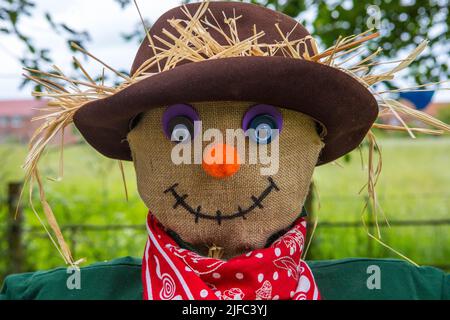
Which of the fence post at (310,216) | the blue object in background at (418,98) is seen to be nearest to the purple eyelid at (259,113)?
the blue object in background at (418,98)

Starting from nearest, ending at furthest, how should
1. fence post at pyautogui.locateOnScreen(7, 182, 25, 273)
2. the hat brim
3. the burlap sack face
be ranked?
the hat brim
the burlap sack face
fence post at pyautogui.locateOnScreen(7, 182, 25, 273)

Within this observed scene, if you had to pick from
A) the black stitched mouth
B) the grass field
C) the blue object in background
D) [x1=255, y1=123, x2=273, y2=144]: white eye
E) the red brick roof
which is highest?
the red brick roof

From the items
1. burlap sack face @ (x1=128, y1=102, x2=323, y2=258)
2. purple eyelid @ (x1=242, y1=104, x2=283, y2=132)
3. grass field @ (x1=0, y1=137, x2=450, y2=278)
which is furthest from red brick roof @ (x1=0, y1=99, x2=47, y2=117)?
purple eyelid @ (x1=242, y1=104, x2=283, y2=132)

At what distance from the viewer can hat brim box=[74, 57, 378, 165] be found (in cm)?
112

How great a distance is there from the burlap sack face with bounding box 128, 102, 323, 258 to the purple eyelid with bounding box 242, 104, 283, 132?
0.5 inches

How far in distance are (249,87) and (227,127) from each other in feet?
0.36

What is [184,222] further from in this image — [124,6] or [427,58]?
[427,58]

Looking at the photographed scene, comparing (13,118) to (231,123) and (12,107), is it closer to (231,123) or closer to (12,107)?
(12,107)

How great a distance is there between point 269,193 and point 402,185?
5.39 meters

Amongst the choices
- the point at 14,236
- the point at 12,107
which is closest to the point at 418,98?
the point at 14,236

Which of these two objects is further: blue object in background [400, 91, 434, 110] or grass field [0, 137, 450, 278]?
grass field [0, 137, 450, 278]

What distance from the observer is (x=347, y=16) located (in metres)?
2.53

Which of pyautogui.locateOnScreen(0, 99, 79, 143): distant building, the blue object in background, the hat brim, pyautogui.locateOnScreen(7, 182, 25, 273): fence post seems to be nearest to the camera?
the hat brim

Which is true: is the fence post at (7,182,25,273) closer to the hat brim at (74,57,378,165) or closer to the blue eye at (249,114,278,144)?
the hat brim at (74,57,378,165)
